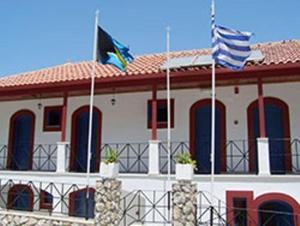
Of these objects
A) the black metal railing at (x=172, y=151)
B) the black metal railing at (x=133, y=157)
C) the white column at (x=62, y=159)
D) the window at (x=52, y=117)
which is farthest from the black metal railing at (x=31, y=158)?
the black metal railing at (x=172, y=151)

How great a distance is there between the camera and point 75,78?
1381 cm

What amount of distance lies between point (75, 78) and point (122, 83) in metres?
1.94

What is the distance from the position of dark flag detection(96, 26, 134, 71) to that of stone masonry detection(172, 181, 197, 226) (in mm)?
4332

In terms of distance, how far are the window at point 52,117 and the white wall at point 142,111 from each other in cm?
20

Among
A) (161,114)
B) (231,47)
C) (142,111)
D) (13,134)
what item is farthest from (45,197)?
(231,47)

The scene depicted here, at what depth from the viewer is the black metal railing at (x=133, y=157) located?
13836 mm

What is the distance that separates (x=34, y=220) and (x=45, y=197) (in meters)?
3.40

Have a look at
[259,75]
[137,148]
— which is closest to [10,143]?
[137,148]

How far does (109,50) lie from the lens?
1164cm

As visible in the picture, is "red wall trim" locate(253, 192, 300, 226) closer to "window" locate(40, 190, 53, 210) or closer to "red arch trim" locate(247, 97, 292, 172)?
"red arch trim" locate(247, 97, 292, 172)

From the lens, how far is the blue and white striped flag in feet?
33.0

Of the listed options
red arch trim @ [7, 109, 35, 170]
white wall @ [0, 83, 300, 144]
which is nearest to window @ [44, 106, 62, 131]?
white wall @ [0, 83, 300, 144]

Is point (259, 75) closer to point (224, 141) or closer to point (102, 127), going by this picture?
point (224, 141)

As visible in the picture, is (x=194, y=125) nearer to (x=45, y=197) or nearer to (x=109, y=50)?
(x=109, y=50)
